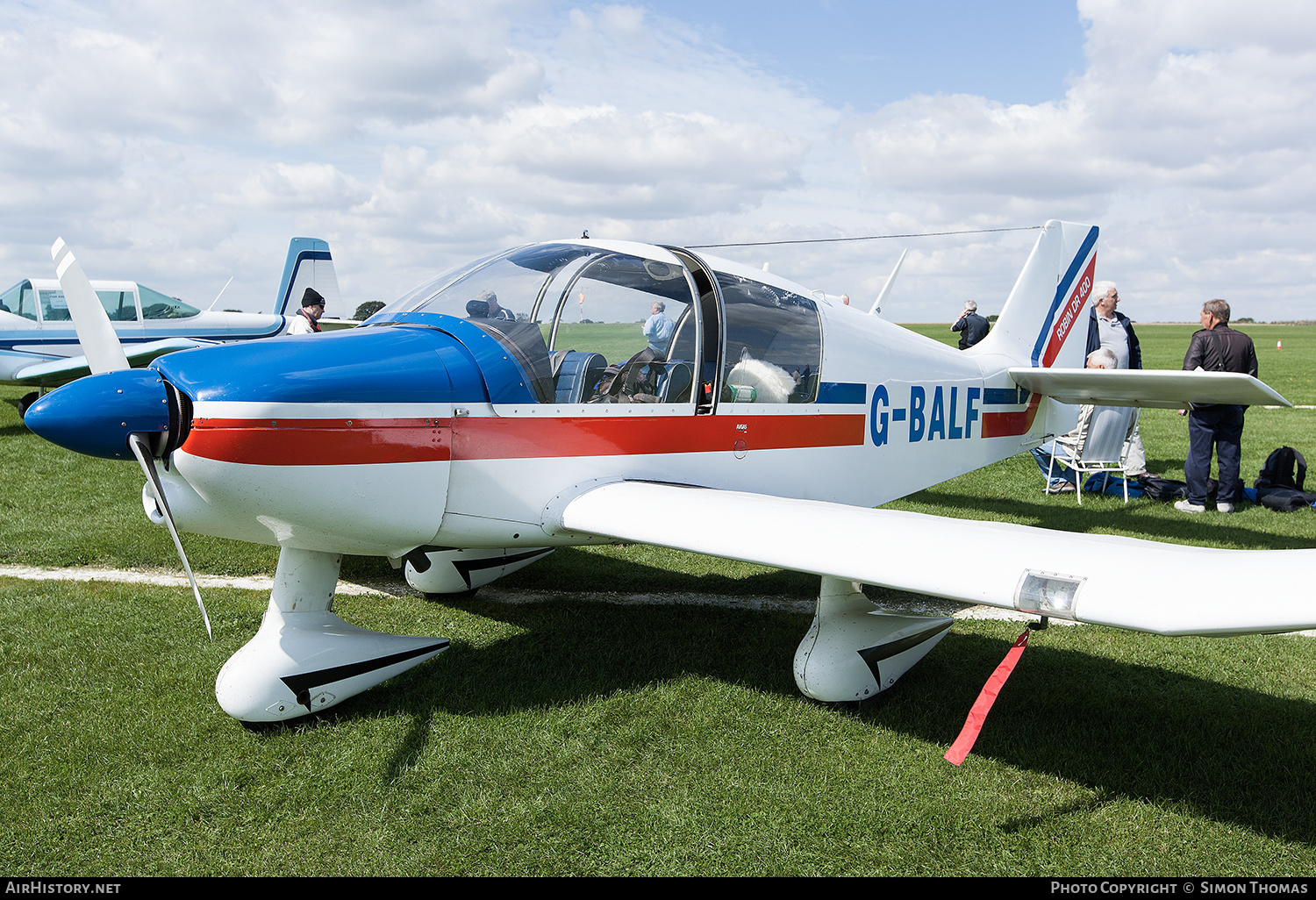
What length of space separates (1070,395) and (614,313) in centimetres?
408

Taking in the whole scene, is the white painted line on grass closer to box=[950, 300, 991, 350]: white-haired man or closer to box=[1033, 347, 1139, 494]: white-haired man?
box=[1033, 347, 1139, 494]: white-haired man

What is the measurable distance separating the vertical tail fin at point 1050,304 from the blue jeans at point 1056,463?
6.63 feet

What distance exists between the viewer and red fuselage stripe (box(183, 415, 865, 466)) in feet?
10.3

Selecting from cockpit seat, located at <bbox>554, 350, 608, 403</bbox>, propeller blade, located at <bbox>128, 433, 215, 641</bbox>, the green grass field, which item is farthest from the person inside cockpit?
the green grass field

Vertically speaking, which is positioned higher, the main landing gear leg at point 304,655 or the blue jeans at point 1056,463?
the blue jeans at point 1056,463

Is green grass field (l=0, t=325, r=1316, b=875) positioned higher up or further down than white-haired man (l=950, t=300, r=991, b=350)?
further down

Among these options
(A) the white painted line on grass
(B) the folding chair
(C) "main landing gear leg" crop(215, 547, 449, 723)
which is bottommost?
(A) the white painted line on grass

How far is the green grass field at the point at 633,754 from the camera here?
2.85 metres

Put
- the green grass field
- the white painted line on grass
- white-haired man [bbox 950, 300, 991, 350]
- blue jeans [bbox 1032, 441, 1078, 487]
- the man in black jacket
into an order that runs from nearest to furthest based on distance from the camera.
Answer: the green grass field
the white painted line on grass
the man in black jacket
blue jeans [bbox 1032, 441, 1078, 487]
white-haired man [bbox 950, 300, 991, 350]

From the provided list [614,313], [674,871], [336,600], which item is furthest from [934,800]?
[336,600]

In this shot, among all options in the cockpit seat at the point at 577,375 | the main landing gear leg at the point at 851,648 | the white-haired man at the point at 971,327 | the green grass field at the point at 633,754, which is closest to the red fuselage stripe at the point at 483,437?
the cockpit seat at the point at 577,375

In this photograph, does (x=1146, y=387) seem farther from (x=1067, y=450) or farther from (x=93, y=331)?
(x=93, y=331)

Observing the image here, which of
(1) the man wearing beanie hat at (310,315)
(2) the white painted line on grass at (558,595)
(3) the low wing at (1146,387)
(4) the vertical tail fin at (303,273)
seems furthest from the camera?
(4) the vertical tail fin at (303,273)

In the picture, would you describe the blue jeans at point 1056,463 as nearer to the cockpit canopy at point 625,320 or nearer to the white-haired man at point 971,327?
the white-haired man at point 971,327
